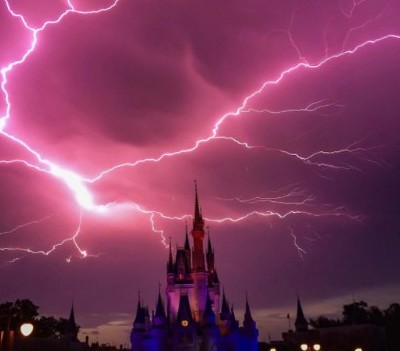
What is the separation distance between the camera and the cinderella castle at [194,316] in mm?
56156

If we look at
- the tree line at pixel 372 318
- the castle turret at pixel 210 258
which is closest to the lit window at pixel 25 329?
the tree line at pixel 372 318

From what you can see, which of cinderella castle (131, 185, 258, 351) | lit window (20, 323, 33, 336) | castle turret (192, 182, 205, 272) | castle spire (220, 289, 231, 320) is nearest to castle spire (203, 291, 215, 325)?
cinderella castle (131, 185, 258, 351)

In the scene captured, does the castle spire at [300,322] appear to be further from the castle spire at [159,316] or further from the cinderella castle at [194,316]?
the castle spire at [159,316]

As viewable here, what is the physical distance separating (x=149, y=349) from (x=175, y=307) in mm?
7783

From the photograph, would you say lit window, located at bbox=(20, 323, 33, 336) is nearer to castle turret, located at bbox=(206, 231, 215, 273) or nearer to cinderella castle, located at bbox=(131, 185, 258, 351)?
cinderella castle, located at bbox=(131, 185, 258, 351)

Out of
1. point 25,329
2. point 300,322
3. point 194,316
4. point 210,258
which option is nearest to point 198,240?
point 210,258

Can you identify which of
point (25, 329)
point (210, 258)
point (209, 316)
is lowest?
point (25, 329)

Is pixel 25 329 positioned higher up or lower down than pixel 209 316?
lower down

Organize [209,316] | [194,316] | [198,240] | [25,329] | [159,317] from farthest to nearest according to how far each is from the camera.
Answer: [198,240] < [194,316] < [159,317] < [209,316] < [25,329]

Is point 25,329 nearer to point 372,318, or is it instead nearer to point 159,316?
point 159,316

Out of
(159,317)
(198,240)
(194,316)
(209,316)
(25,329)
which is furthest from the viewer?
(198,240)

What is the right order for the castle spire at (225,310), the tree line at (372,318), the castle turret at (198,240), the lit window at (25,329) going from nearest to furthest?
1. the lit window at (25,329)
2. the tree line at (372,318)
3. the castle spire at (225,310)
4. the castle turret at (198,240)

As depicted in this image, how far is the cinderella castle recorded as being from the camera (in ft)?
184

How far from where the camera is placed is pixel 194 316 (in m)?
61.5
